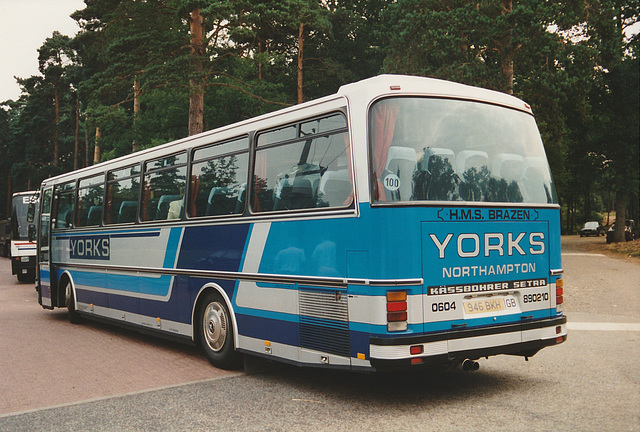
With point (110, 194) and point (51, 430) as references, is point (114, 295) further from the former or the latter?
point (51, 430)

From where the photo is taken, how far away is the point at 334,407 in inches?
247

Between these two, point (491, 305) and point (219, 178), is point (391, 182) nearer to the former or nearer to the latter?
point (491, 305)

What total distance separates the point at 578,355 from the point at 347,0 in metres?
40.4

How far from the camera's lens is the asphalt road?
5.76 m

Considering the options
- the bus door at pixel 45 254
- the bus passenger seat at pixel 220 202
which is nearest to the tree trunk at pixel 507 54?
the bus door at pixel 45 254

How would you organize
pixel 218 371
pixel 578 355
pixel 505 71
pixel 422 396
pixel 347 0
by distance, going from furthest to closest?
pixel 347 0, pixel 505 71, pixel 578 355, pixel 218 371, pixel 422 396

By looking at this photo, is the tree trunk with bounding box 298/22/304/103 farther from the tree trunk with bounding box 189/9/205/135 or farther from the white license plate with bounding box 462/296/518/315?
the white license plate with bounding box 462/296/518/315

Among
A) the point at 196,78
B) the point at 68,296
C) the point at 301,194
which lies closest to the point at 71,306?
the point at 68,296

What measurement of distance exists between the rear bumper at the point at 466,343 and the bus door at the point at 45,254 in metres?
9.79

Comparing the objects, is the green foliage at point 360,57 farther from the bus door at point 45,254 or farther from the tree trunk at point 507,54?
the bus door at point 45,254

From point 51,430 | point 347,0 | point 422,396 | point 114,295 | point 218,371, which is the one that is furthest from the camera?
point 347,0

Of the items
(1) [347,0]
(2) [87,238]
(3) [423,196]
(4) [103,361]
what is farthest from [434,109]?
(1) [347,0]

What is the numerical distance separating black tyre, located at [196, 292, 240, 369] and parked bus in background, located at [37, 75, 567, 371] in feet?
0.08

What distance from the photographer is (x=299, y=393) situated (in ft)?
22.6
